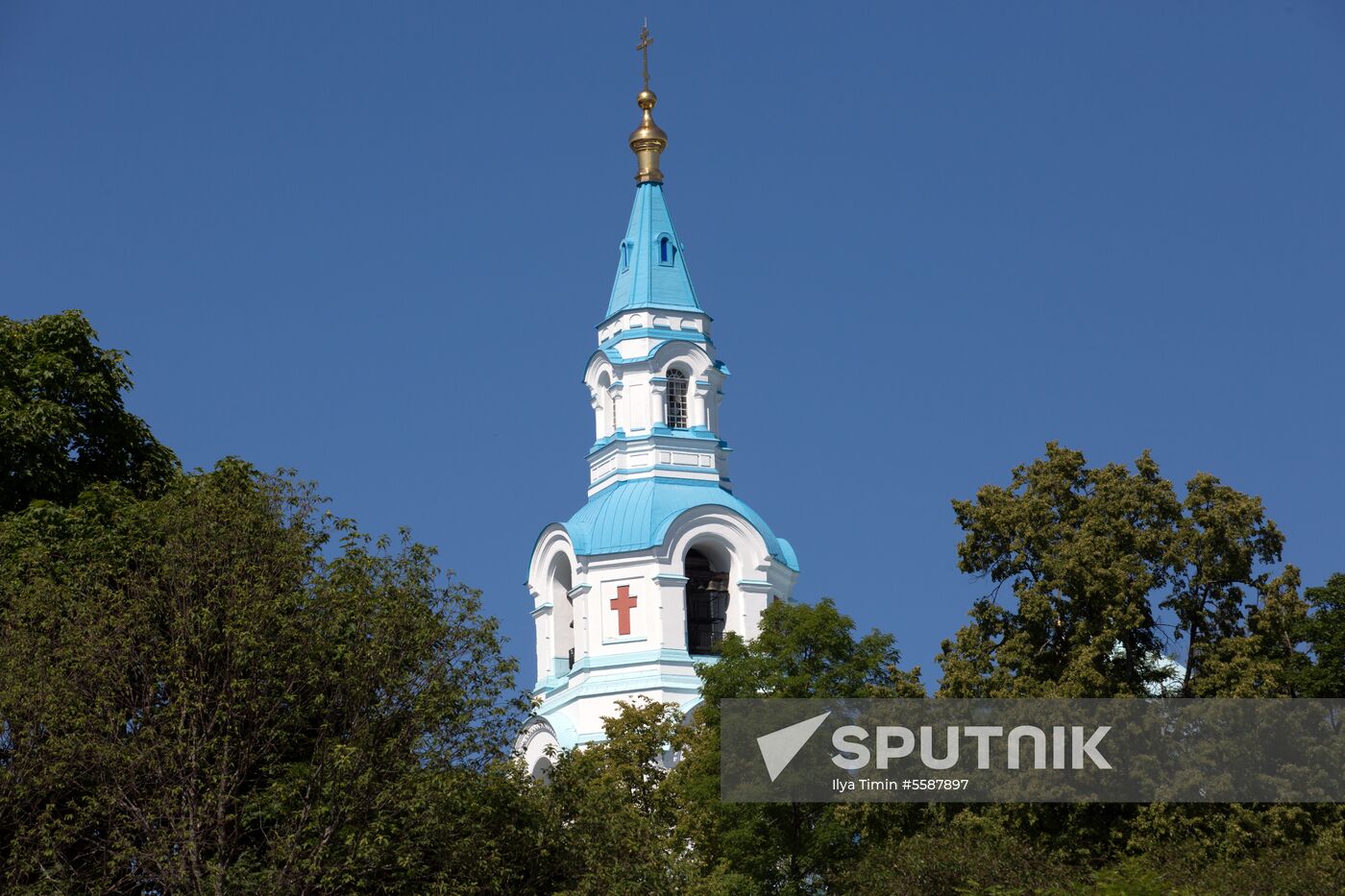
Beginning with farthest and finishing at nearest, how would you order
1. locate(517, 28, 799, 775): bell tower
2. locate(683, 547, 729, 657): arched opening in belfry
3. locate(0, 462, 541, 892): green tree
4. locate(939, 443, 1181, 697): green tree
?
locate(683, 547, 729, 657): arched opening in belfry → locate(517, 28, 799, 775): bell tower → locate(939, 443, 1181, 697): green tree → locate(0, 462, 541, 892): green tree

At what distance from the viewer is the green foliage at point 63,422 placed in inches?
Answer: 1384

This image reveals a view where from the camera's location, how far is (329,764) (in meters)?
28.0

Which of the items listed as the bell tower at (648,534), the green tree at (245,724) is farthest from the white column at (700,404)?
the green tree at (245,724)

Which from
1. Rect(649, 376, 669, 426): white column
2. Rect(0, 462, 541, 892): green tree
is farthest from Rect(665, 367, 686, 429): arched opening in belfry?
Rect(0, 462, 541, 892): green tree

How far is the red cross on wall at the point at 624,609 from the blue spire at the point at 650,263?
668 centimetres

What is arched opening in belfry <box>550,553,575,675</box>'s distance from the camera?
54.5 meters

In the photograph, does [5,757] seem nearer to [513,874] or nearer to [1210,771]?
[513,874]

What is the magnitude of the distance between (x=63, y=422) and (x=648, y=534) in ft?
62.4

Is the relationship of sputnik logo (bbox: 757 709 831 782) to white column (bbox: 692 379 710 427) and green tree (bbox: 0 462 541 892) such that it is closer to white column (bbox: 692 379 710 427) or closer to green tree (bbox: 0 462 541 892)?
green tree (bbox: 0 462 541 892)

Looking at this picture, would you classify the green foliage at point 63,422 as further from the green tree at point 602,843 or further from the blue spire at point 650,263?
the blue spire at point 650,263

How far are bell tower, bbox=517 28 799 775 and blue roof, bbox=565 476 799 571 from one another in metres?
0.04

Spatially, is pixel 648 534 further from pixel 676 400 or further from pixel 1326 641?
pixel 1326 641

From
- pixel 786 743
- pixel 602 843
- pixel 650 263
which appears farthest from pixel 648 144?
pixel 602 843

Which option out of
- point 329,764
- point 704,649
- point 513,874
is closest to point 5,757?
point 329,764
